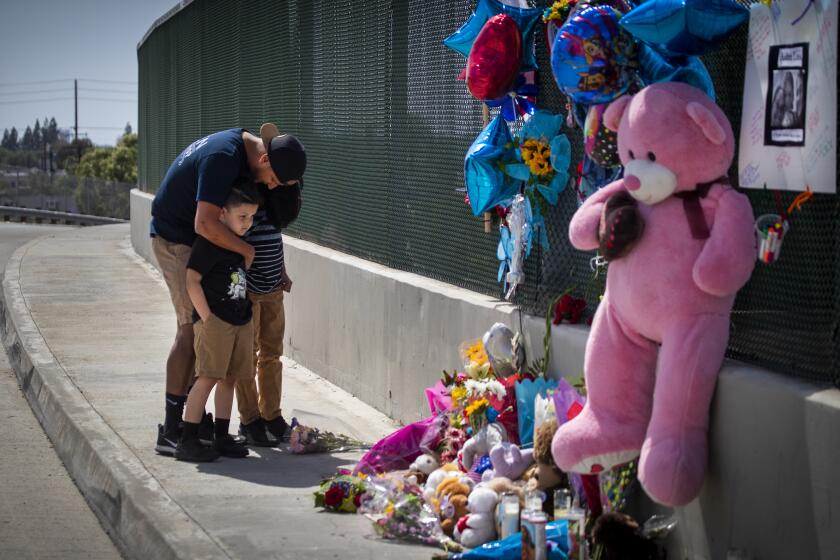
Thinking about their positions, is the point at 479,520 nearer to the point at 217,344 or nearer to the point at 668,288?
the point at 668,288

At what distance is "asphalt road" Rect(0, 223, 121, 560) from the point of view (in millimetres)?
6113

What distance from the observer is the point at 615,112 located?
4.96 meters

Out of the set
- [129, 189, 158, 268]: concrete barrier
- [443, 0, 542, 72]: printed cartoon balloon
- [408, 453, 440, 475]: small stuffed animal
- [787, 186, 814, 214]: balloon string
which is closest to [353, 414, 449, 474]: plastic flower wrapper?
[408, 453, 440, 475]: small stuffed animal

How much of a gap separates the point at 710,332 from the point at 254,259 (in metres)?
3.63

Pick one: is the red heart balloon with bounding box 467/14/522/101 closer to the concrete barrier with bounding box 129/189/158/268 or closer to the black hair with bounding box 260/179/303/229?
the black hair with bounding box 260/179/303/229

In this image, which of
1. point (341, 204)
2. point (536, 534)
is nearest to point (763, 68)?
point (536, 534)

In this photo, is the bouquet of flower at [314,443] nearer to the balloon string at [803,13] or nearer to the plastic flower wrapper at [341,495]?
the plastic flower wrapper at [341,495]

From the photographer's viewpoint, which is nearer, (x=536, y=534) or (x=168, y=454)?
(x=536, y=534)

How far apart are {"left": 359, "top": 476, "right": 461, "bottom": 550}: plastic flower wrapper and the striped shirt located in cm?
195

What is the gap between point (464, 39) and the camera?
6.70m

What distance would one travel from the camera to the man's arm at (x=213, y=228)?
22.7ft

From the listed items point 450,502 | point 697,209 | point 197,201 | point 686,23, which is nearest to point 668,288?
point 697,209

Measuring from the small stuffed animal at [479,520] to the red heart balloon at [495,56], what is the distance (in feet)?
6.68

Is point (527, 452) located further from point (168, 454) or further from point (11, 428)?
point (11, 428)
